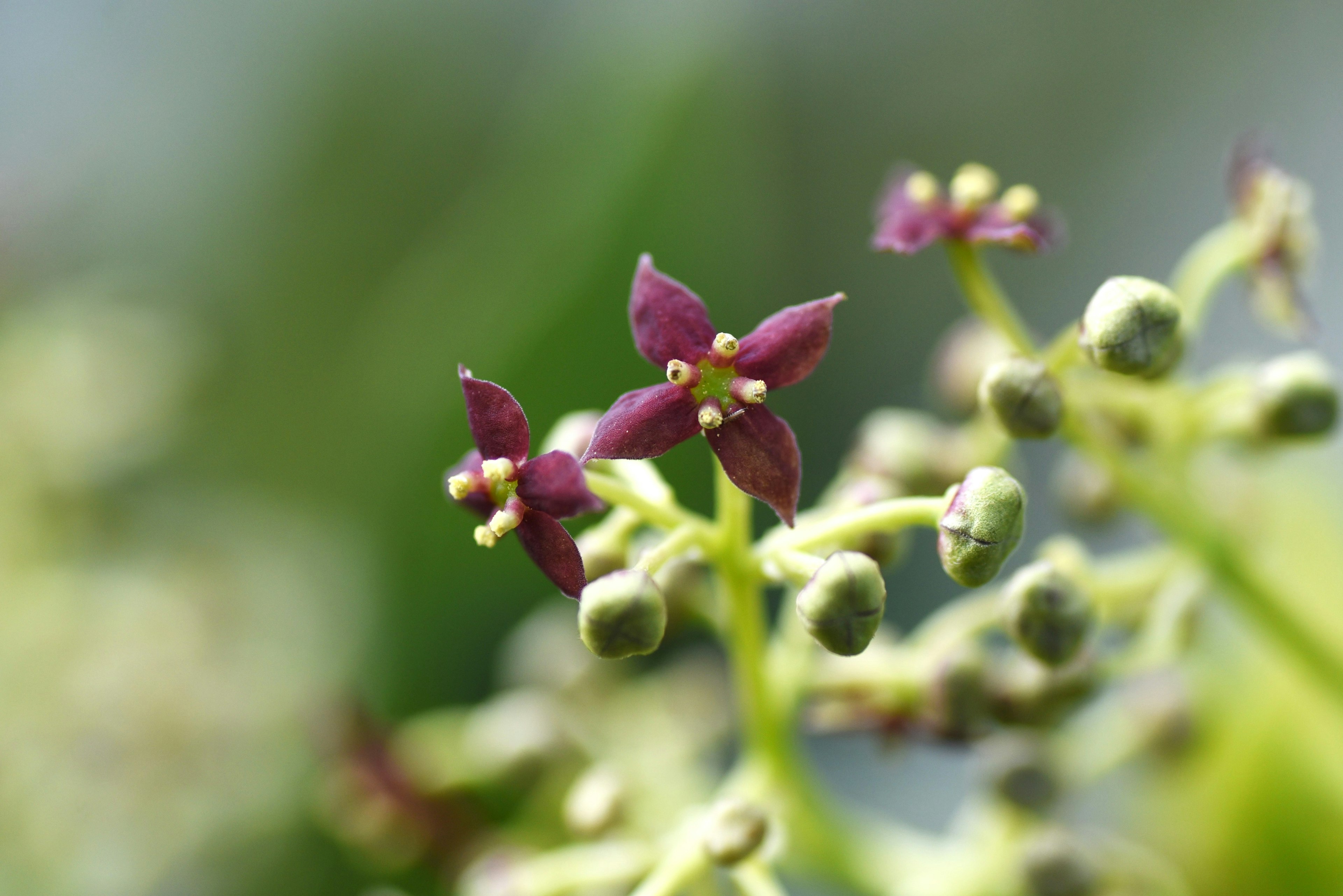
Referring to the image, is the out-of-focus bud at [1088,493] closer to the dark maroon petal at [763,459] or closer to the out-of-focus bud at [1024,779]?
the out-of-focus bud at [1024,779]

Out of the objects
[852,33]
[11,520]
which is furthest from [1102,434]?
[852,33]

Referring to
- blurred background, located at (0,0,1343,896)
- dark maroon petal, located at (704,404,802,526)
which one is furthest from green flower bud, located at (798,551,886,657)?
blurred background, located at (0,0,1343,896)

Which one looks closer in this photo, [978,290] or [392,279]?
[978,290]

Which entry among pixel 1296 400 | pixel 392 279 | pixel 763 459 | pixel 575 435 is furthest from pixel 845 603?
pixel 392 279

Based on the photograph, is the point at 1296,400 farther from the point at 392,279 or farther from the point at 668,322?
the point at 392,279

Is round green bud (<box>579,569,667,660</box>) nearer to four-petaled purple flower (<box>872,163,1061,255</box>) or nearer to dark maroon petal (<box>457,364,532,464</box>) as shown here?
dark maroon petal (<box>457,364,532,464</box>)

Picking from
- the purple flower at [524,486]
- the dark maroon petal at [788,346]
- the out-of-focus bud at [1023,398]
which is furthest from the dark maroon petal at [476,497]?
the out-of-focus bud at [1023,398]
